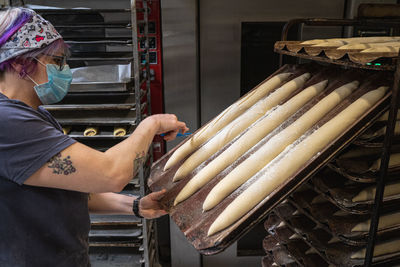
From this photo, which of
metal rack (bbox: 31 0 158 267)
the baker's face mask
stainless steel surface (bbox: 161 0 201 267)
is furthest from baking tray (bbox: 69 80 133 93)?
the baker's face mask

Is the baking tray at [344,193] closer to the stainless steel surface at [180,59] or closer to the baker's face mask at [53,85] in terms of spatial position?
the baker's face mask at [53,85]

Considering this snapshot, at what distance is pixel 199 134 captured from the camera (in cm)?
117

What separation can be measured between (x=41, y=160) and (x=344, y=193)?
2.79 feet

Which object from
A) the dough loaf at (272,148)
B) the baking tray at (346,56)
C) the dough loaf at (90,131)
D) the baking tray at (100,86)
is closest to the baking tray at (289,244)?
the dough loaf at (272,148)

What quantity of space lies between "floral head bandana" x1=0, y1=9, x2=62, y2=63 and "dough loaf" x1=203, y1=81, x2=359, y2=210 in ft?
2.37

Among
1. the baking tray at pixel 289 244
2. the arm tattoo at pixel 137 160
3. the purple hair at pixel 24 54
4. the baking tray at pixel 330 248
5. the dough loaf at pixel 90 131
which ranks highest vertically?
the purple hair at pixel 24 54

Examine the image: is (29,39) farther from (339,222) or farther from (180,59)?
(180,59)

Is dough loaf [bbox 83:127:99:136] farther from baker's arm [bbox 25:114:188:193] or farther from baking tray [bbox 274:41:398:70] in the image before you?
baking tray [bbox 274:41:398:70]

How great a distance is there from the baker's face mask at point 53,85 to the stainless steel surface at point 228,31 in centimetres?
135

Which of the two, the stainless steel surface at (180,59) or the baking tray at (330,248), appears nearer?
the baking tray at (330,248)

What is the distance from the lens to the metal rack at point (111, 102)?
6.70 ft

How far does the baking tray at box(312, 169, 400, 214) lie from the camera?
89 centimetres

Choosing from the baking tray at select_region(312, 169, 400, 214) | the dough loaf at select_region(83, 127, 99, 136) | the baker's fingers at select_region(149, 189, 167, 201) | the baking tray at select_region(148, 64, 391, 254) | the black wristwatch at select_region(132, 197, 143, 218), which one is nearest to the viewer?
the baking tray at select_region(148, 64, 391, 254)

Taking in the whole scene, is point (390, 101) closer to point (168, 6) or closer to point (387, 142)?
point (387, 142)
